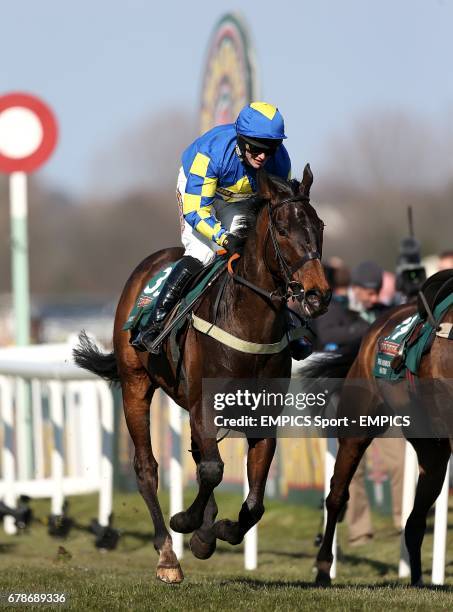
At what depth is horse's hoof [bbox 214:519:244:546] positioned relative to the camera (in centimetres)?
663

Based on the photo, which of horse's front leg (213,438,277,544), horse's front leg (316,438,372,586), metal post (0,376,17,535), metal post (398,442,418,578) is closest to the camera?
horse's front leg (213,438,277,544)

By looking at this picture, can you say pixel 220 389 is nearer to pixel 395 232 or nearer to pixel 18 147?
pixel 18 147

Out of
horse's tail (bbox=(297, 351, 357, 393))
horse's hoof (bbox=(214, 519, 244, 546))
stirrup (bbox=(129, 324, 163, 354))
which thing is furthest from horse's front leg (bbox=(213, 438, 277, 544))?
horse's tail (bbox=(297, 351, 357, 393))

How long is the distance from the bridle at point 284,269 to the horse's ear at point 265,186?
4cm

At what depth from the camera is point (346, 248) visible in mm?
32469

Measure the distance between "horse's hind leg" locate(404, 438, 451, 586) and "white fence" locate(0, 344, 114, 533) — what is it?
2.73 m

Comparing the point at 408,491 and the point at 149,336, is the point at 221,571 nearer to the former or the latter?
the point at 408,491

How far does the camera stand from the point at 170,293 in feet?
22.9

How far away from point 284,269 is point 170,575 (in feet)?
5.57

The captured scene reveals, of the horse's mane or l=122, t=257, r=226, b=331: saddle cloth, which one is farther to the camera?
l=122, t=257, r=226, b=331: saddle cloth

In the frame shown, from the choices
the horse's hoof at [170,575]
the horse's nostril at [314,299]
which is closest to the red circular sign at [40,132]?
the horse's hoof at [170,575]

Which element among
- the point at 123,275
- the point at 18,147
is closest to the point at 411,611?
the point at 18,147

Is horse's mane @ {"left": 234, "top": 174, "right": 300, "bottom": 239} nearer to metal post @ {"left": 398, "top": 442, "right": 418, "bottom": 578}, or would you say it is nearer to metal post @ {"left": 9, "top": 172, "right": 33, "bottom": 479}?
metal post @ {"left": 398, "top": 442, "right": 418, "bottom": 578}
